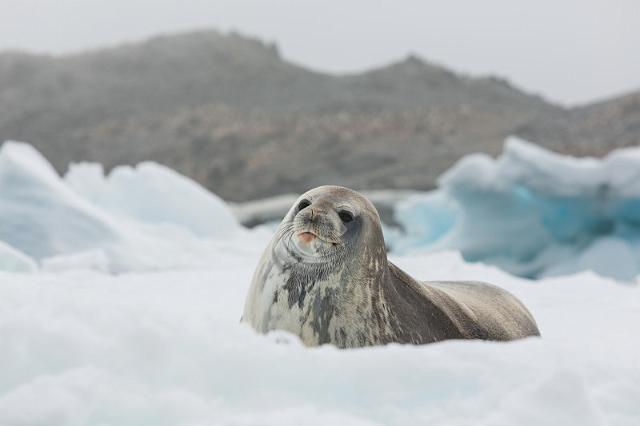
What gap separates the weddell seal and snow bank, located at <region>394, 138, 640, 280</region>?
6696mm

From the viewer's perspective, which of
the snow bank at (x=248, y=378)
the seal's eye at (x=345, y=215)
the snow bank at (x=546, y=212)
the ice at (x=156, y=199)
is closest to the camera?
the snow bank at (x=248, y=378)

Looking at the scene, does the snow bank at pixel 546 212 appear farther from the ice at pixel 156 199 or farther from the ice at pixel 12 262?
the ice at pixel 12 262

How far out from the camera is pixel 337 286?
2510 millimetres

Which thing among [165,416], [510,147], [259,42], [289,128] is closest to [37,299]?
[165,416]

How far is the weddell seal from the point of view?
248 cm

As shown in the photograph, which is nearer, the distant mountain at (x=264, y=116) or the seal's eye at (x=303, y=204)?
the seal's eye at (x=303, y=204)

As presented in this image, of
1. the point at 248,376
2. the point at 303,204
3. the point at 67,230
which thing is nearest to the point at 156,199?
the point at 67,230

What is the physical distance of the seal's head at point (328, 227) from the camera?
2520 mm

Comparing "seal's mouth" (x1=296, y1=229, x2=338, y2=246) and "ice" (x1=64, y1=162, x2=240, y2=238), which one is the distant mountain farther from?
"seal's mouth" (x1=296, y1=229, x2=338, y2=246)

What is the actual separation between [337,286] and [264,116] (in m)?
30.7

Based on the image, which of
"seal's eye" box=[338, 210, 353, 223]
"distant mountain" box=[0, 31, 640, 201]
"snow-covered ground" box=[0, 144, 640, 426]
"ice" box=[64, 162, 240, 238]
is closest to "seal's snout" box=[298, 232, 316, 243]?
"seal's eye" box=[338, 210, 353, 223]

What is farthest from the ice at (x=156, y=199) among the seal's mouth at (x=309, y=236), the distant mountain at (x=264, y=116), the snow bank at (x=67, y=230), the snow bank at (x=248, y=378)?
the distant mountain at (x=264, y=116)

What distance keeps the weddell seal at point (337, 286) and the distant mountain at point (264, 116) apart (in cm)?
1793

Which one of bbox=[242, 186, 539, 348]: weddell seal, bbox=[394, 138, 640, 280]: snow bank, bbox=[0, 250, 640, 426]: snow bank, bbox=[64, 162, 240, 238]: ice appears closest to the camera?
bbox=[0, 250, 640, 426]: snow bank
